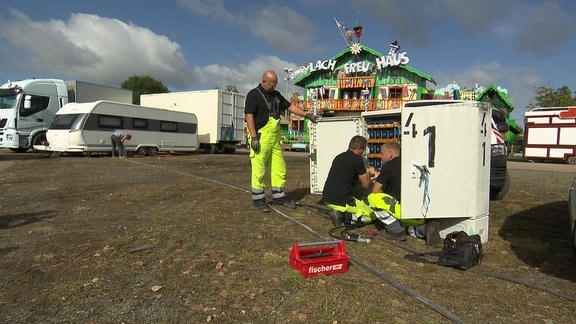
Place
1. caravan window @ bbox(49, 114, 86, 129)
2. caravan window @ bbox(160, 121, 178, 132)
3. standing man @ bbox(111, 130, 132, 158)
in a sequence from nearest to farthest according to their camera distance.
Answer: caravan window @ bbox(49, 114, 86, 129) → standing man @ bbox(111, 130, 132, 158) → caravan window @ bbox(160, 121, 178, 132)

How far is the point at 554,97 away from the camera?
4331 cm

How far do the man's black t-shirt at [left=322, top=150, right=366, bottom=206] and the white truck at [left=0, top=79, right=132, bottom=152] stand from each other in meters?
18.0

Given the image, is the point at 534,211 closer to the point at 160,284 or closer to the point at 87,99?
the point at 160,284

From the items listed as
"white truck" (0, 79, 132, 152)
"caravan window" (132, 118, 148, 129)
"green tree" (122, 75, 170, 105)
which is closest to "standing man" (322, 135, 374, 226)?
"caravan window" (132, 118, 148, 129)

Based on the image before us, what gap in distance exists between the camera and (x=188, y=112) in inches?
866

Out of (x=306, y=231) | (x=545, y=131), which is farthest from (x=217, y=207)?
(x=545, y=131)

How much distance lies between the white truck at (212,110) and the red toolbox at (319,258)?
1972cm

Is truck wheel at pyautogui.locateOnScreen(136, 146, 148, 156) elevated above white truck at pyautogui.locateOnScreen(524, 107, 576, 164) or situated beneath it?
situated beneath

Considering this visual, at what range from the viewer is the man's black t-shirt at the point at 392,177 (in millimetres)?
4773

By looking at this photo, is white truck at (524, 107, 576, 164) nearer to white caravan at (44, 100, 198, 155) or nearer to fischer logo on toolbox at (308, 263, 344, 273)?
white caravan at (44, 100, 198, 155)

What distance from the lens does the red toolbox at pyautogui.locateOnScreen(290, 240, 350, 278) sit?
10.1ft

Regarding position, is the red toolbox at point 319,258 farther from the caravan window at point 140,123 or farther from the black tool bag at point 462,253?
the caravan window at point 140,123

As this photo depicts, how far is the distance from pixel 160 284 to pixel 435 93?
115 feet

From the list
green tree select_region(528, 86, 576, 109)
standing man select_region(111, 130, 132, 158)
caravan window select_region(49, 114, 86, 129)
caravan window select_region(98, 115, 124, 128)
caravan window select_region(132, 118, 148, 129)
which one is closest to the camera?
caravan window select_region(49, 114, 86, 129)
